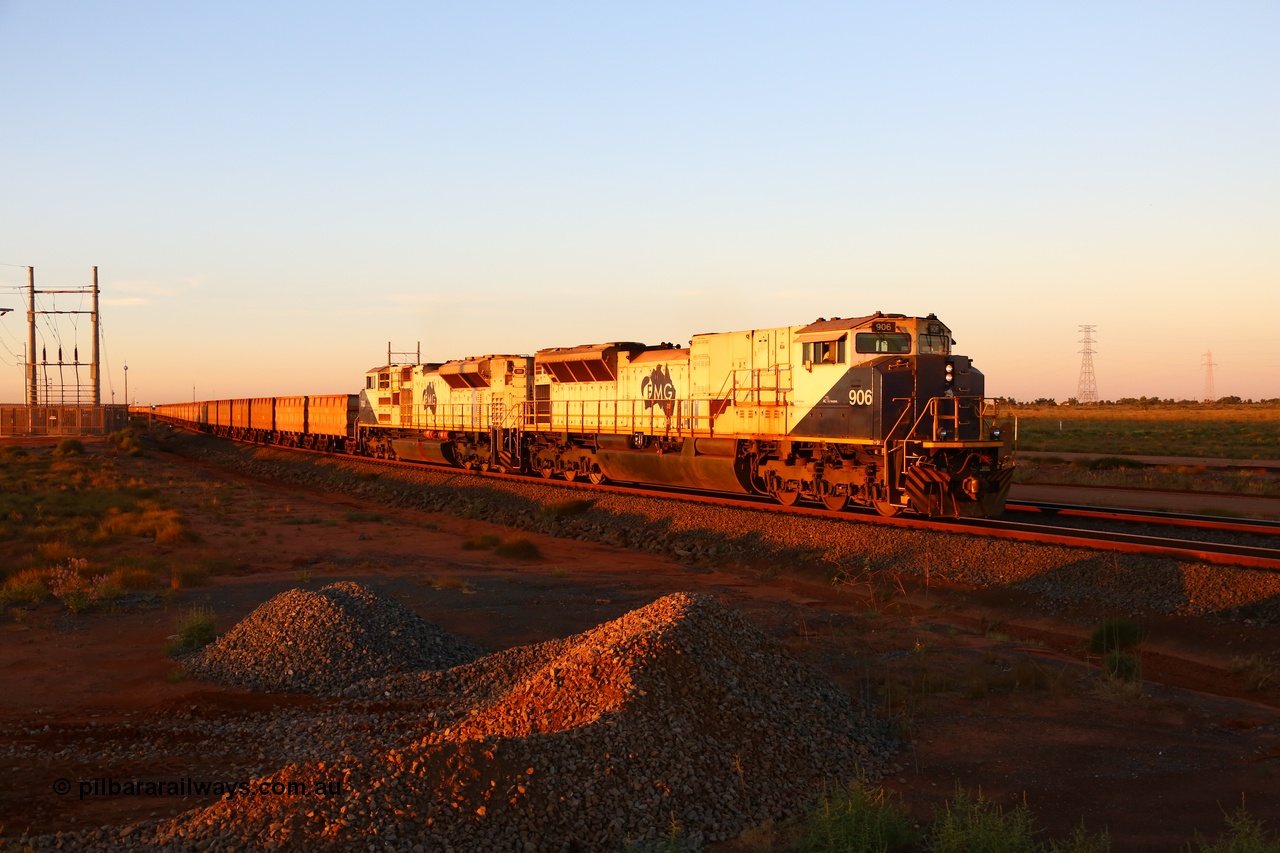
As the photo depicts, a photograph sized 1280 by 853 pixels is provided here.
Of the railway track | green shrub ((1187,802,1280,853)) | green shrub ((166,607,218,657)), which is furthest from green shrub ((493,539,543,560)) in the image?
green shrub ((1187,802,1280,853))

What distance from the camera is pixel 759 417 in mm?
21500

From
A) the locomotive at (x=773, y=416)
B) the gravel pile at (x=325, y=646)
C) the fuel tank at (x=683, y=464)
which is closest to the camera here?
the gravel pile at (x=325, y=646)

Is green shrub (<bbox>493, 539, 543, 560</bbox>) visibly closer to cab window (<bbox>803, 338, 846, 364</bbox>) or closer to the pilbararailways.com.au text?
cab window (<bbox>803, 338, 846, 364</bbox>)

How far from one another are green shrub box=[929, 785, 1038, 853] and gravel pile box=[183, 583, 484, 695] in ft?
21.1

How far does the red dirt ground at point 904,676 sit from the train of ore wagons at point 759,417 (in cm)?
346

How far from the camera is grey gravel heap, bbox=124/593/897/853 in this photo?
5930 millimetres

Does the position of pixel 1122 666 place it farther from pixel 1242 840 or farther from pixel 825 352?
pixel 825 352

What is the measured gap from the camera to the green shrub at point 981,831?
19.1ft

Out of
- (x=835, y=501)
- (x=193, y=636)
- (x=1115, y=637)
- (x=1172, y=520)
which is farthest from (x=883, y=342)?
(x=193, y=636)

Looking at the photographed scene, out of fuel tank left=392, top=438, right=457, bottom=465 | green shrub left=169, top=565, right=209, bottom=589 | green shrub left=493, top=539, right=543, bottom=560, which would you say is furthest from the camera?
fuel tank left=392, top=438, right=457, bottom=465

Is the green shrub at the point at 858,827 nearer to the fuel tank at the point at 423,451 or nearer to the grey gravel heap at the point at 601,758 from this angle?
the grey gravel heap at the point at 601,758

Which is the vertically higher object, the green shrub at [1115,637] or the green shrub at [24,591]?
the green shrub at [24,591]

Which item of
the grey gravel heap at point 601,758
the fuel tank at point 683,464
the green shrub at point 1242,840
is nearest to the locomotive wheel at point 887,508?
the fuel tank at point 683,464

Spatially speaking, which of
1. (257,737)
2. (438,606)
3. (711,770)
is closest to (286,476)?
(438,606)
